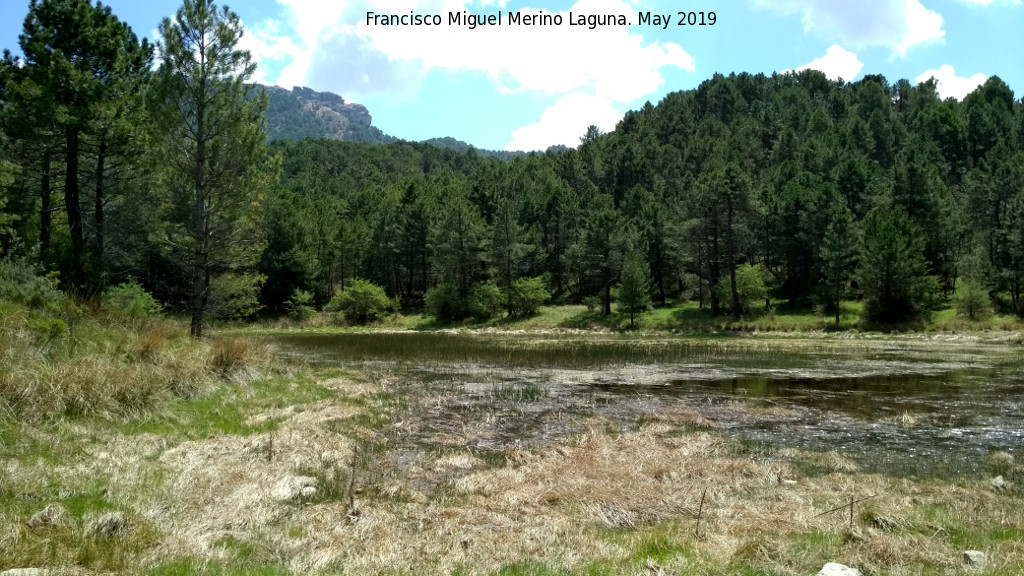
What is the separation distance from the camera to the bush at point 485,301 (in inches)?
2675

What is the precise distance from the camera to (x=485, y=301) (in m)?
68.4

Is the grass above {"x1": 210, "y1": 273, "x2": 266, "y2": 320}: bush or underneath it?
underneath

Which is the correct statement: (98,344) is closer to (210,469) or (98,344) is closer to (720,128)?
(210,469)

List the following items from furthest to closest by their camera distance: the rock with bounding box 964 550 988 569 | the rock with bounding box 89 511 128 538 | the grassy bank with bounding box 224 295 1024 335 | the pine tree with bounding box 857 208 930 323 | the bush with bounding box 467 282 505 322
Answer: the bush with bounding box 467 282 505 322 → the pine tree with bounding box 857 208 930 323 → the grassy bank with bounding box 224 295 1024 335 → the rock with bounding box 964 550 988 569 → the rock with bounding box 89 511 128 538

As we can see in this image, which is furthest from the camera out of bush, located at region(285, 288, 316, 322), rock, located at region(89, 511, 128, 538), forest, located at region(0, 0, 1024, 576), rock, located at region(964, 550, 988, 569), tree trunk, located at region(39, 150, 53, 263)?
bush, located at region(285, 288, 316, 322)

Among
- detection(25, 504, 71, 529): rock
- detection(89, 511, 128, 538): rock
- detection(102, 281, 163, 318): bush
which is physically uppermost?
detection(102, 281, 163, 318): bush

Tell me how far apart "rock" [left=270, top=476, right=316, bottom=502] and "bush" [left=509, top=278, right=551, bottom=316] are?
59.4 meters

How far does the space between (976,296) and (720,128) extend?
8912 centimetres

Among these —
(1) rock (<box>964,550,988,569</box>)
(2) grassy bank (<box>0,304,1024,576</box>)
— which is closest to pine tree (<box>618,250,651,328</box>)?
(2) grassy bank (<box>0,304,1024,576</box>)

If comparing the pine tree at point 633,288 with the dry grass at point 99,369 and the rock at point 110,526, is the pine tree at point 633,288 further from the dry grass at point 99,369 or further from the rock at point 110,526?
the rock at point 110,526

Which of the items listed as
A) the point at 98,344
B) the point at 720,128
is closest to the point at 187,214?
the point at 98,344

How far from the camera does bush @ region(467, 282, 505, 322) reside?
223ft

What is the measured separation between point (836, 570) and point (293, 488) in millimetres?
6412

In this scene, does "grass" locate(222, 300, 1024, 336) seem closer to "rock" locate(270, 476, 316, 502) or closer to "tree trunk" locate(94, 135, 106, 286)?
"tree trunk" locate(94, 135, 106, 286)
